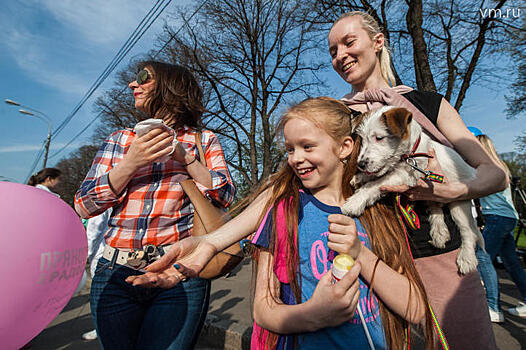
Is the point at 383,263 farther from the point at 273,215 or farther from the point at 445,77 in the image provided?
the point at 445,77

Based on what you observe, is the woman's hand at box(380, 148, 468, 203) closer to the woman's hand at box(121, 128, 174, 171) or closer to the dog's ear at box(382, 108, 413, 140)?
the dog's ear at box(382, 108, 413, 140)

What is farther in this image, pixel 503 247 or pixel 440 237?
pixel 503 247

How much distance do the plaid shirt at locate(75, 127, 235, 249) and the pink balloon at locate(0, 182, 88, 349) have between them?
0.21 metres

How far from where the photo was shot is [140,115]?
232cm

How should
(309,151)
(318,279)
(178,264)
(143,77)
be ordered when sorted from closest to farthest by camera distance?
(178,264) → (318,279) → (309,151) → (143,77)

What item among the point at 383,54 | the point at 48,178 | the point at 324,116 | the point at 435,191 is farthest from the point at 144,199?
the point at 48,178

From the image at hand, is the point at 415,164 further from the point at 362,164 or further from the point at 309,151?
the point at 309,151

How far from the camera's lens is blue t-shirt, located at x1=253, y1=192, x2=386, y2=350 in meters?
1.34

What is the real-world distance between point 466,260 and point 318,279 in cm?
90

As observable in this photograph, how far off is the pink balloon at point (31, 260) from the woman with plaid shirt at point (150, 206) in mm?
210

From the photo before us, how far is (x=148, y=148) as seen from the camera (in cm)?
161

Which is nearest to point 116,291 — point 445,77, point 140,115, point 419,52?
point 140,115

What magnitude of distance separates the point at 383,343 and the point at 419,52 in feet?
26.9

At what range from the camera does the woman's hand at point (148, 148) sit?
63.2 inches
